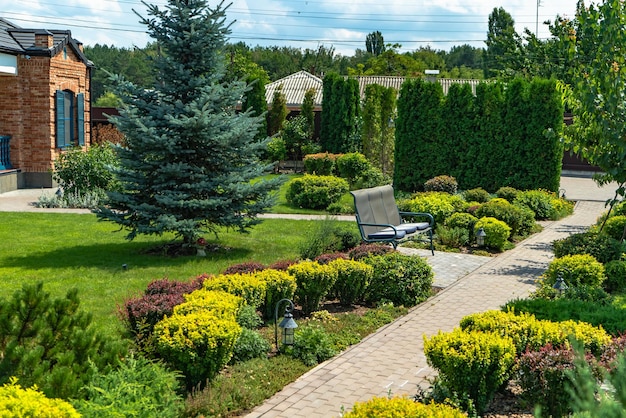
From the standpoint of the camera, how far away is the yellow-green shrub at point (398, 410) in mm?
4289

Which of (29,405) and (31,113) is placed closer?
(29,405)

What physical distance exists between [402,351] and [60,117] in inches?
685

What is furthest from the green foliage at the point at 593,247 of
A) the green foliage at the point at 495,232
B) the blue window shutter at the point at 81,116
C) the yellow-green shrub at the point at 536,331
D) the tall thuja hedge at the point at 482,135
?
the blue window shutter at the point at 81,116

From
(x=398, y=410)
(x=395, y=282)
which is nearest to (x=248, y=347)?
(x=398, y=410)

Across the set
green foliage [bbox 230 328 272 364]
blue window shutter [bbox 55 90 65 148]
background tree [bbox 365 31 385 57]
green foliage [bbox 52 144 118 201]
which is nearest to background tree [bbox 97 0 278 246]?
green foliage [bbox 230 328 272 364]

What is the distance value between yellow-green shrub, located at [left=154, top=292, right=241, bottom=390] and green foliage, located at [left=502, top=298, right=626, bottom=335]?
2.97 m

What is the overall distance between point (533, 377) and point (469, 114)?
15312 millimetres

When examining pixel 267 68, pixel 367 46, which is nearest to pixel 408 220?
pixel 267 68

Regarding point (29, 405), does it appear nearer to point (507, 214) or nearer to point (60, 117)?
point (507, 214)

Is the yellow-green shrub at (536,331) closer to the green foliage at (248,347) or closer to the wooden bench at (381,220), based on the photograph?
the green foliage at (248,347)

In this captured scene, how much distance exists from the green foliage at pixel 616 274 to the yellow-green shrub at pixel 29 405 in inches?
314

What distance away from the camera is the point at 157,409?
4.88 meters

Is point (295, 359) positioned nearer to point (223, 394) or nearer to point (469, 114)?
point (223, 394)

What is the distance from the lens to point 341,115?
92.4ft
